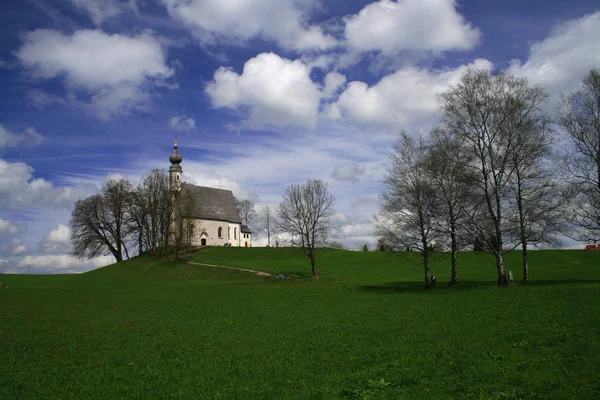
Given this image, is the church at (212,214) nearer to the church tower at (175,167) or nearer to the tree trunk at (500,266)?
the church tower at (175,167)

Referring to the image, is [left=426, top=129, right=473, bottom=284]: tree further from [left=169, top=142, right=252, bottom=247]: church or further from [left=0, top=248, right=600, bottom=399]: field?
[left=169, top=142, right=252, bottom=247]: church

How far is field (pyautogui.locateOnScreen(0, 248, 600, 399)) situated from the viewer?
31.4 feet

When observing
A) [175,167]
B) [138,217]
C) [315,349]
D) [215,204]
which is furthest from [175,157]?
[315,349]

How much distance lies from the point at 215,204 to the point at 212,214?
3.07 m

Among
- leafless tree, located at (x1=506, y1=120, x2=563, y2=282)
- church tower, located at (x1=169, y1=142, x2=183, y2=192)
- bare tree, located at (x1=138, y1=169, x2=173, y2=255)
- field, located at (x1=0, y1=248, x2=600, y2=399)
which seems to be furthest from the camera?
church tower, located at (x1=169, y1=142, x2=183, y2=192)

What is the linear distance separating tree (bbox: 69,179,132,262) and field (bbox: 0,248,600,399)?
49827 mm

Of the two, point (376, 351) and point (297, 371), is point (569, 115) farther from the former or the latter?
point (297, 371)

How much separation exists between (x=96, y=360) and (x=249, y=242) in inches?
3768

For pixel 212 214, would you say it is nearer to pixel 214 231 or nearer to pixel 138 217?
pixel 214 231

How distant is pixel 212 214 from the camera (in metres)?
96.1

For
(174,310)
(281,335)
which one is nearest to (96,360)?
(281,335)

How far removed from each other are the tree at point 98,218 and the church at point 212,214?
1402 cm

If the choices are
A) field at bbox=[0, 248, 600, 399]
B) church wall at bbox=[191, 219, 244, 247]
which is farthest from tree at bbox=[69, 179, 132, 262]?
field at bbox=[0, 248, 600, 399]

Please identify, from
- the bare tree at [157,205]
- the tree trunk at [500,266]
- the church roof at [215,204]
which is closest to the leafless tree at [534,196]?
the tree trunk at [500,266]
